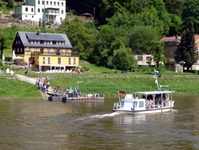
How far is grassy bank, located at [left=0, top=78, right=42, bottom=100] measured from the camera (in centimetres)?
7599

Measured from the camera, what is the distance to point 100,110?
61469mm

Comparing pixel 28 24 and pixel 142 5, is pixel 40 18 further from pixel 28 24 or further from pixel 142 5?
pixel 142 5

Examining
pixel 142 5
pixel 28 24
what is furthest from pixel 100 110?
pixel 142 5

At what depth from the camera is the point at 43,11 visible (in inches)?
5615

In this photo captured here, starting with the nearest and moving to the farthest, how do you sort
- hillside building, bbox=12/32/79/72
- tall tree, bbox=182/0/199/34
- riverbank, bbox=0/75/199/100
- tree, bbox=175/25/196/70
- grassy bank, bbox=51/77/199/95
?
1. riverbank, bbox=0/75/199/100
2. grassy bank, bbox=51/77/199/95
3. hillside building, bbox=12/32/79/72
4. tree, bbox=175/25/196/70
5. tall tree, bbox=182/0/199/34

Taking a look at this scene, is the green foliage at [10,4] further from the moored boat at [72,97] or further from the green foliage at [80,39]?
the moored boat at [72,97]

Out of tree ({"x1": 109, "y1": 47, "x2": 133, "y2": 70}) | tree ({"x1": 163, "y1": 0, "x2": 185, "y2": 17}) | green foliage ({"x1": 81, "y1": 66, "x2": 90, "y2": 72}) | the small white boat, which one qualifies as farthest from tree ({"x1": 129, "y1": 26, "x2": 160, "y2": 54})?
the small white boat

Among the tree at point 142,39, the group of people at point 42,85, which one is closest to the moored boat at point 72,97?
the group of people at point 42,85

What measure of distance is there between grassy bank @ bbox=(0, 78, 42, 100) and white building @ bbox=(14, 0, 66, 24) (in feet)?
196

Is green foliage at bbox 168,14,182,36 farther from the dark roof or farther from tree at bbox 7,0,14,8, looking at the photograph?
the dark roof

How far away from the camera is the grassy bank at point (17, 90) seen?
7599 cm

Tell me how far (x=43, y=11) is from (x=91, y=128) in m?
98.5

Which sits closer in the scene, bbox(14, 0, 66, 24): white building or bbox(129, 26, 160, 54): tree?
bbox(129, 26, 160, 54): tree

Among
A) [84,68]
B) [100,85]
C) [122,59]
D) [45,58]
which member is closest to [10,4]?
[45,58]
